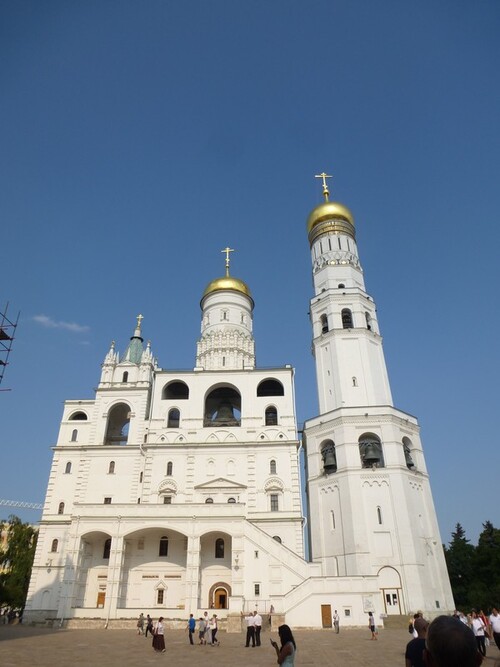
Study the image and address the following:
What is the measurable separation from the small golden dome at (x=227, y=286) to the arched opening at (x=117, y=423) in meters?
14.7

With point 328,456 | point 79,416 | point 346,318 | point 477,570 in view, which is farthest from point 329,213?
point 477,570

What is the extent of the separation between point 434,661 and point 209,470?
34547 millimetres

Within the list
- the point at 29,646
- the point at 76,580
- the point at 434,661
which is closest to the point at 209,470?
the point at 76,580

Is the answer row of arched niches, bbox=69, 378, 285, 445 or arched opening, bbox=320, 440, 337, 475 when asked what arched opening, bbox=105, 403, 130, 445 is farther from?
arched opening, bbox=320, 440, 337, 475

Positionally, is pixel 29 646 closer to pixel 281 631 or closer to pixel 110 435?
pixel 281 631

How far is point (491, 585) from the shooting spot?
46438mm

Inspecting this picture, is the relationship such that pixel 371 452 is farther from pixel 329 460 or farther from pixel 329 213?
pixel 329 213

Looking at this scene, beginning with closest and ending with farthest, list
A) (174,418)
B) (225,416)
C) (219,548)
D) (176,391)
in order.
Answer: (219,548) < (174,418) < (225,416) < (176,391)

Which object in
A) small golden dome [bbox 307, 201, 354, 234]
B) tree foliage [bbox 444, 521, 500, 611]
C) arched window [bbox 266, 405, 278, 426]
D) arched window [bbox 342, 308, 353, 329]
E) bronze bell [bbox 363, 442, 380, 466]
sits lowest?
tree foliage [bbox 444, 521, 500, 611]

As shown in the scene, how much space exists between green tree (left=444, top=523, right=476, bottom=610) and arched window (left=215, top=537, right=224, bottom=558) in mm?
28976

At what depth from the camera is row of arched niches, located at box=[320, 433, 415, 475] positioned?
3369cm

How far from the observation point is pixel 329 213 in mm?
46125

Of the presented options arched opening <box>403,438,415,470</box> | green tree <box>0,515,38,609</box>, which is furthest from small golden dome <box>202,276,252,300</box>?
green tree <box>0,515,38,609</box>

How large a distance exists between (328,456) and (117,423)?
20.1 m
